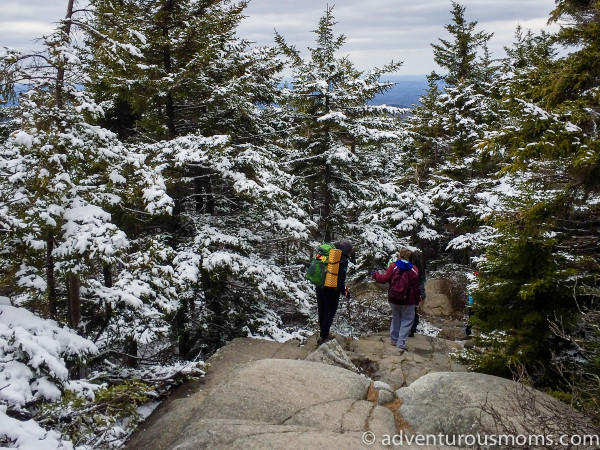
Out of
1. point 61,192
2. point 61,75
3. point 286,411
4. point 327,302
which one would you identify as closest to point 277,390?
point 286,411

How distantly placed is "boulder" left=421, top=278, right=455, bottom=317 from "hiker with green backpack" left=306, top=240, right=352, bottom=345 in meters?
11.5

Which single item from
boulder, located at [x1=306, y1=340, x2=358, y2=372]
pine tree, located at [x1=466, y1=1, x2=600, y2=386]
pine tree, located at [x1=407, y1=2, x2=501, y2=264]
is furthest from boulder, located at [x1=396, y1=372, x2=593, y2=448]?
pine tree, located at [x1=407, y1=2, x2=501, y2=264]

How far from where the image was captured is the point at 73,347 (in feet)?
17.8

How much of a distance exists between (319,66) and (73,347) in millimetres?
11490

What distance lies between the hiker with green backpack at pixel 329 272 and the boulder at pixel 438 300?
1148cm

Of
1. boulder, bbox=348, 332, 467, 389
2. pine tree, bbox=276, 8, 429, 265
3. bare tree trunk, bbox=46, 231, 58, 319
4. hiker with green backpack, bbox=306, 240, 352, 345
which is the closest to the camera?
bare tree trunk, bbox=46, 231, 58, 319

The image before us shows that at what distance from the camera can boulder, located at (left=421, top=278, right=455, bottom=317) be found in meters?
19.1

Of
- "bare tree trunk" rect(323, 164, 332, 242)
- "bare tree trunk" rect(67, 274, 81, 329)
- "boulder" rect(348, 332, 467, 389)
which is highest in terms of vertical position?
"bare tree trunk" rect(323, 164, 332, 242)

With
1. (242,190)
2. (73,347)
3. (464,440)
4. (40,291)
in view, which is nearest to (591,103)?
(464,440)

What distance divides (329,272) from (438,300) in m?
12.6

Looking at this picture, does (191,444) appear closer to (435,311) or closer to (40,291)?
(40,291)

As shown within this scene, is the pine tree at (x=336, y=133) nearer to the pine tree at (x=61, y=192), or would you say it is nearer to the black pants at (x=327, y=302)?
the black pants at (x=327, y=302)

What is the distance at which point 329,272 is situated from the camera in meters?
8.80

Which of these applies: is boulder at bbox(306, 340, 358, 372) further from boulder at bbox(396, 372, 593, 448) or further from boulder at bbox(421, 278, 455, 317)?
boulder at bbox(421, 278, 455, 317)
